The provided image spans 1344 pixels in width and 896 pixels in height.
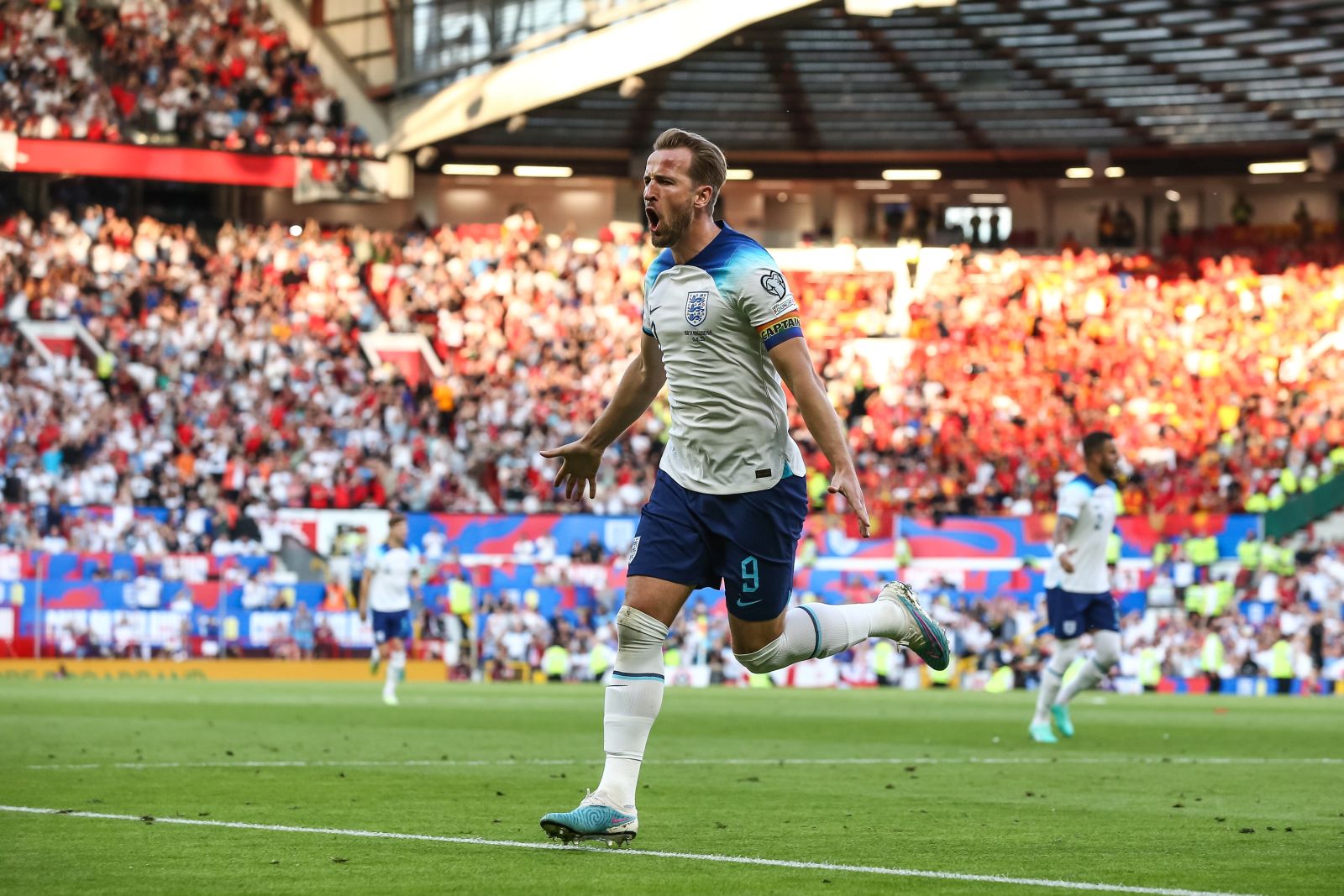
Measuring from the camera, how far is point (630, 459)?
35.2 meters

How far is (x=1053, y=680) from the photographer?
1514 cm

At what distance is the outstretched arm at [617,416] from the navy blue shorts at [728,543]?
50 cm

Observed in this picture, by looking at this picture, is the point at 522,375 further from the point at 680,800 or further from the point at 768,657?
the point at 768,657

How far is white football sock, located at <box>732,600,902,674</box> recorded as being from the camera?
7254 mm

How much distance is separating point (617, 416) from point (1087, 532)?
8.25 m

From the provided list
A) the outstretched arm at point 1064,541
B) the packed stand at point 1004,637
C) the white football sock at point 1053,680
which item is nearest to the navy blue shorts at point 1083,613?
the white football sock at point 1053,680

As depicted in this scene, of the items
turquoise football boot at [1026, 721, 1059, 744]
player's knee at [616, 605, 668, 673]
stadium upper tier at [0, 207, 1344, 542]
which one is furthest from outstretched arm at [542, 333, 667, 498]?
stadium upper tier at [0, 207, 1344, 542]

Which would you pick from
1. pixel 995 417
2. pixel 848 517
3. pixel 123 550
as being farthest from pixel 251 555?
pixel 995 417

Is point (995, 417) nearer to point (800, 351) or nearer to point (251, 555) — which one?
point (251, 555)

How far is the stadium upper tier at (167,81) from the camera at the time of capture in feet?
127

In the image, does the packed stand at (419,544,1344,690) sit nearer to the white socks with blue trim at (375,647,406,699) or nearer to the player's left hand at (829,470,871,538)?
the white socks with blue trim at (375,647,406,699)

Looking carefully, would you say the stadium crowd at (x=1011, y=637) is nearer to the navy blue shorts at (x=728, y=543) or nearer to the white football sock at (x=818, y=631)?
the white football sock at (x=818, y=631)

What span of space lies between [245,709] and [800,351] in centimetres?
1299

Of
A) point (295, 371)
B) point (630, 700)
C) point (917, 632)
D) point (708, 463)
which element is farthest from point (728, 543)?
point (295, 371)
